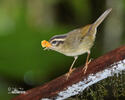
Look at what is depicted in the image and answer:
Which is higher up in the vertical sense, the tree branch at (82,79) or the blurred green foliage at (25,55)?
the blurred green foliage at (25,55)

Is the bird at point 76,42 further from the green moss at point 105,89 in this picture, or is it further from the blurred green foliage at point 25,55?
the blurred green foliage at point 25,55

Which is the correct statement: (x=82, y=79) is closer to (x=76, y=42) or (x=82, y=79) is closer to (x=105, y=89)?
(x=105, y=89)

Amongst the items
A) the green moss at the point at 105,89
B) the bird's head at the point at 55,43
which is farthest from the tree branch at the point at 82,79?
the bird's head at the point at 55,43

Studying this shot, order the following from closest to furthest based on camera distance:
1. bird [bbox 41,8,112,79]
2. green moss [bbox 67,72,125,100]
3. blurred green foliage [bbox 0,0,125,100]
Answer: green moss [bbox 67,72,125,100] < bird [bbox 41,8,112,79] < blurred green foliage [bbox 0,0,125,100]

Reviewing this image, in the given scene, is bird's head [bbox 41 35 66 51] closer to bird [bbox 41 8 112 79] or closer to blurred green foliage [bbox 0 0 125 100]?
bird [bbox 41 8 112 79]

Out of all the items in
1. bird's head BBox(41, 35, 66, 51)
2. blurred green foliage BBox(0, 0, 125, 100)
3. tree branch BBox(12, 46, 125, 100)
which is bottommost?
tree branch BBox(12, 46, 125, 100)

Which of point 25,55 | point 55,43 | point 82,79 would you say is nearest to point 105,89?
point 82,79

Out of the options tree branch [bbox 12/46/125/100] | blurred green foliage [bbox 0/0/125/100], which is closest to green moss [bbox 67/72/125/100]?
tree branch [bbox 12/46/125/100]

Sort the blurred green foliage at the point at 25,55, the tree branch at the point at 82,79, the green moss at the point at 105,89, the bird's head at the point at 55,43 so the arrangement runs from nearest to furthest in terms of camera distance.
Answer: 1. the tree branch at the point at 82,79
2. the green moss at the point at 105,89
3. the bird's head at the point at 55,43
4. the blurred green foliage at the point at 25,55

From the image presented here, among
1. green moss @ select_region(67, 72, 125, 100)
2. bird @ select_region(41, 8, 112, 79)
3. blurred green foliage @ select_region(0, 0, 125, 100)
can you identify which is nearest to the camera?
green moss @ select_region(67, 72, 125, 100)

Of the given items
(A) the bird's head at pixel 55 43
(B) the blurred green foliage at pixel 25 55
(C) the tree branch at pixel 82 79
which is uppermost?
(B) the blurred green foliage at pixel 25 55
